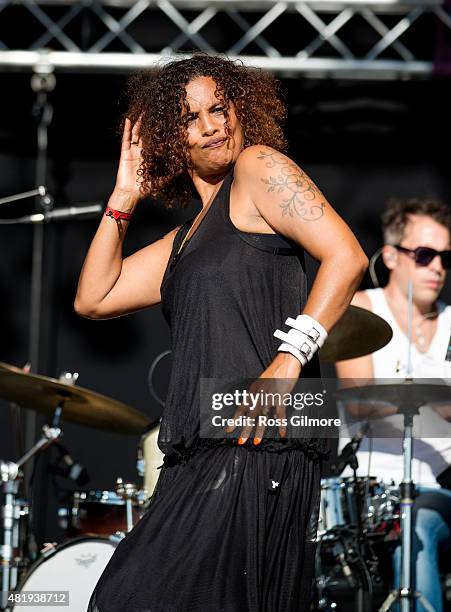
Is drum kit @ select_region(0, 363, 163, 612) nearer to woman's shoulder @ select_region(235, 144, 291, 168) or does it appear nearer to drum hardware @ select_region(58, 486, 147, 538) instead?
drum hardware @ select_region(58, 486, 147, 538)

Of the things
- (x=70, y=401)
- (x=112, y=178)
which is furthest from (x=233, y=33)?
(x=70, y=401)

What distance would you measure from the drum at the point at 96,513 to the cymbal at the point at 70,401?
0.34 meters

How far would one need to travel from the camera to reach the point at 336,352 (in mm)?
3855

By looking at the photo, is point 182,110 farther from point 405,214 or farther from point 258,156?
point 405,214

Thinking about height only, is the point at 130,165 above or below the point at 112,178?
below

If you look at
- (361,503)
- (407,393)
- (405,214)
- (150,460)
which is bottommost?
(361,503)

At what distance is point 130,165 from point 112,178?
Result: 283cm

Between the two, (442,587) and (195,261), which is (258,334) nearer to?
(195,261)

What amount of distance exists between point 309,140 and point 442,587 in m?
2.58

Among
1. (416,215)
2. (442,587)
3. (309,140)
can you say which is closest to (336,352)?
(442,587)

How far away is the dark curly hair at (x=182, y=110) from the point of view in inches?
106

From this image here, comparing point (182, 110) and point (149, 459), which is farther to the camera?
point (149, 459)

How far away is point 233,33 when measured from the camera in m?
5.60

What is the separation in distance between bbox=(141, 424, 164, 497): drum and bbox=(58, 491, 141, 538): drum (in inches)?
5.0
